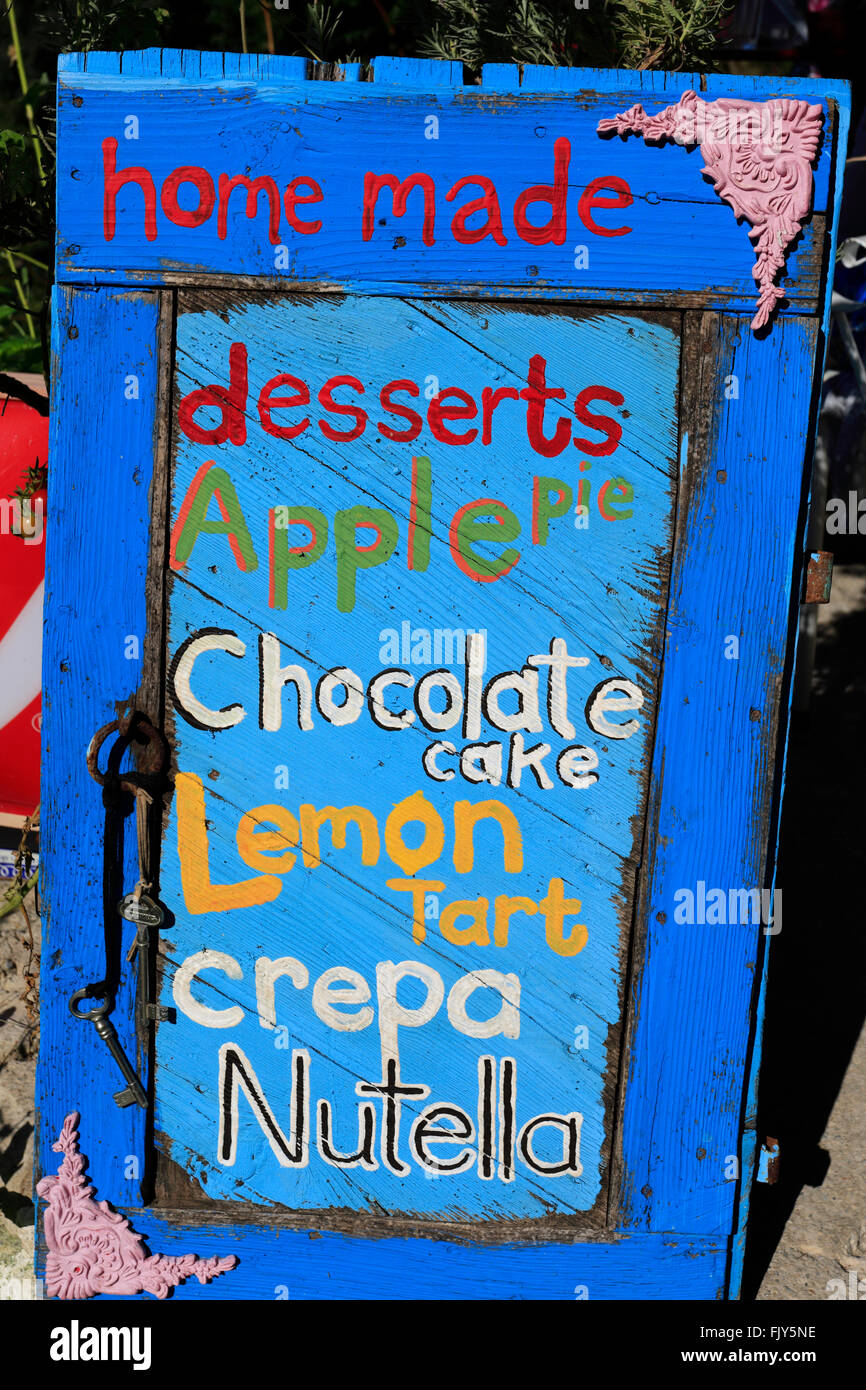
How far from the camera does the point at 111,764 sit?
7.55 feet

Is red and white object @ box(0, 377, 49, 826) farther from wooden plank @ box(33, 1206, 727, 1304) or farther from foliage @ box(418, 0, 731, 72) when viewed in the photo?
foliage @ box(418, 0, 731, 72)

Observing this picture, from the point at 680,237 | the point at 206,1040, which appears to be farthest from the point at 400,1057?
the point at 680,237

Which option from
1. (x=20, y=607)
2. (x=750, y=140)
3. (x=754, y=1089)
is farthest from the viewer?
(x=20, y=607)

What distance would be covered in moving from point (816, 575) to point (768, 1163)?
1257 mm

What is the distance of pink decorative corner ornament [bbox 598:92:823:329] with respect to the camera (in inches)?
82.2

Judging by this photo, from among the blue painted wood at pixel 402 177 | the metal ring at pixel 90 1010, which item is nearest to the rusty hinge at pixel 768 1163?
the metal ring at pixel 90 1010

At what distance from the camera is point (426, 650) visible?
2289 mm

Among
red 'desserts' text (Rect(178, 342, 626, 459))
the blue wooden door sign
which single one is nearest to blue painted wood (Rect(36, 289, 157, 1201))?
the blue wooden door sign

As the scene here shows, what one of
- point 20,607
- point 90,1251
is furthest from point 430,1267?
point 20,607

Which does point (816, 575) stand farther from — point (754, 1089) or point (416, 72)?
point (416, 72)

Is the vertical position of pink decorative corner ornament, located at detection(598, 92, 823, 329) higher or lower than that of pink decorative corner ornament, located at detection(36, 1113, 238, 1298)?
higher

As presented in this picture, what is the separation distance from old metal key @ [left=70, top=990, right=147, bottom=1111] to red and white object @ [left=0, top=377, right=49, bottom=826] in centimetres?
70

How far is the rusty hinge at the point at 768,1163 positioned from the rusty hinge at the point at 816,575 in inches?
46.1

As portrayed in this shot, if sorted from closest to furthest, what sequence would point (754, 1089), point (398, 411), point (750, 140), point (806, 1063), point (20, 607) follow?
point (750, 140) < point (398, 411) < point (754, 1089) < point (20, 607) < point (806, 1063)
